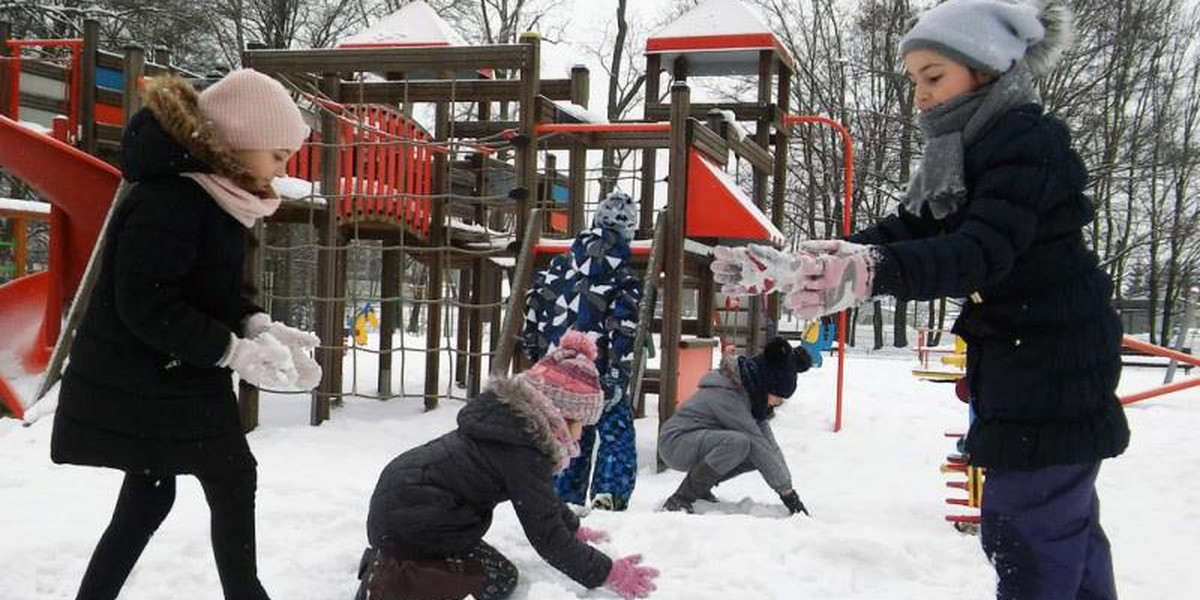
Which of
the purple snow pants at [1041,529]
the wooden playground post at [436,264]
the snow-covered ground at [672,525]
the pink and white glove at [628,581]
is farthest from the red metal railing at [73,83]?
the purple snow pants at [1041,529]

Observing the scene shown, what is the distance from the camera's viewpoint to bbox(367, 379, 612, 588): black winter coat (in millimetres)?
2963

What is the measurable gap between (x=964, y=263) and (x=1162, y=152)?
94.4ft

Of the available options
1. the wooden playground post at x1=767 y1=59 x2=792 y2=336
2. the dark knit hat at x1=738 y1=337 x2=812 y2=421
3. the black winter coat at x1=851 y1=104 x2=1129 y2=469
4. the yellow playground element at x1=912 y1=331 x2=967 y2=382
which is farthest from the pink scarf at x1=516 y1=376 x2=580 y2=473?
the yellow playground element at x1=912 y1=331 x2=967 y2=382

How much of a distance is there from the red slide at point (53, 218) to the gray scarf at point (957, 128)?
6192mm

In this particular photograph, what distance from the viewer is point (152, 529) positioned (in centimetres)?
252

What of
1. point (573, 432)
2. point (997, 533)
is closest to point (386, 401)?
point (573, 432)

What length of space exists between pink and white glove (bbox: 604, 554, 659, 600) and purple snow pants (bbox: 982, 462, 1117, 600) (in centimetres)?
136

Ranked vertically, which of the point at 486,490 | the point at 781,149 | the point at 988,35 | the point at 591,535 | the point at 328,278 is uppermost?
the point at 781,149

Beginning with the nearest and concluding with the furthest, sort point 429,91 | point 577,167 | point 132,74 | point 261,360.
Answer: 1. point 261,360
2. point 132,74
3. point 429,91
4. point 577,167

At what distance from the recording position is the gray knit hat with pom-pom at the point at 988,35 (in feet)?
6.48

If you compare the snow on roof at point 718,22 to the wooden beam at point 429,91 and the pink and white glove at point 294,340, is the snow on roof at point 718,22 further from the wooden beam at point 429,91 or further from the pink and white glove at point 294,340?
the pink and white glove at point 294,340

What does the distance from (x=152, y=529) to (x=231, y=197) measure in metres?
0.91

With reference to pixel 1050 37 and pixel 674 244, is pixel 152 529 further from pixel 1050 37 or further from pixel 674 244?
pixel 674 244

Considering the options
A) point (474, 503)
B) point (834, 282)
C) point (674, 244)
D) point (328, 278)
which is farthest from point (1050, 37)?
point (328, 278)
